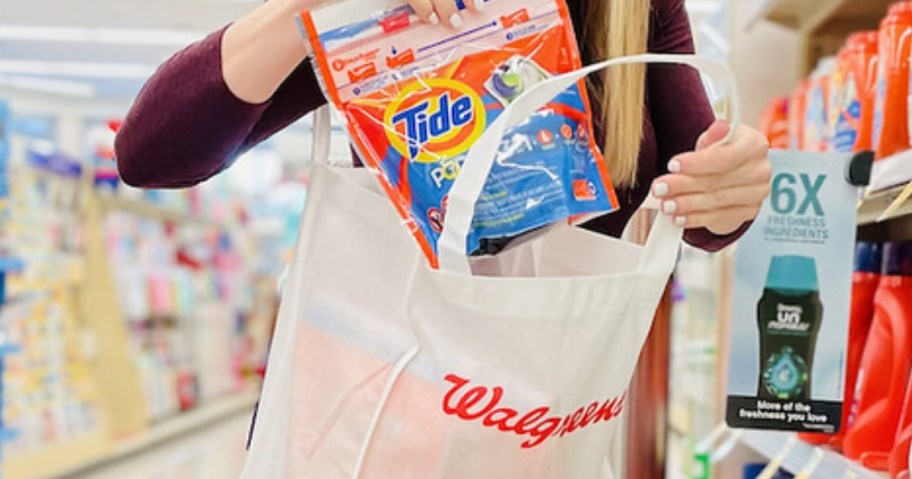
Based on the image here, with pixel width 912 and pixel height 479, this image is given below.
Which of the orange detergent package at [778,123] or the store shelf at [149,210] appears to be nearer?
the orange detergent package at [778,123]

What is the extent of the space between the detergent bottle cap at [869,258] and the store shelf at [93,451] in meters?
3.73

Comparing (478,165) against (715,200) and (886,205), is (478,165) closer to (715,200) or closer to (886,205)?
(715,200)

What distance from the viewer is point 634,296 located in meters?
0.76

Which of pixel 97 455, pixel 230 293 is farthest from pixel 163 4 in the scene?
pixel 97 455

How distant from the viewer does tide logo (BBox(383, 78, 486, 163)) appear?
0.75m

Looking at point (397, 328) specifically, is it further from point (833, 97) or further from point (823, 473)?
point (833, 97)

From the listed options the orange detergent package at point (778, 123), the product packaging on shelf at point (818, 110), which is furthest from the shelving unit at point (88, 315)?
the product packaging on shelf at point (818, 110)

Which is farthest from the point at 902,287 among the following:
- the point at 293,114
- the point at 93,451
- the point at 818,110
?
the point at 93,451

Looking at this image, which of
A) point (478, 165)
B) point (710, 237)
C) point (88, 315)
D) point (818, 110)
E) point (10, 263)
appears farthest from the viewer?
point (88, 315)

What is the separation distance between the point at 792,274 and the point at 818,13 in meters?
1.02

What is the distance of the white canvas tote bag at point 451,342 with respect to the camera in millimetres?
715

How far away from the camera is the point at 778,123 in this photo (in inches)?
80.3

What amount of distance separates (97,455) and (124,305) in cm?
86

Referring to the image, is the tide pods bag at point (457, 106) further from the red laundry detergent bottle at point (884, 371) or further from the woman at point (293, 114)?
the red laundry detergent bottle at point (884, 371)
